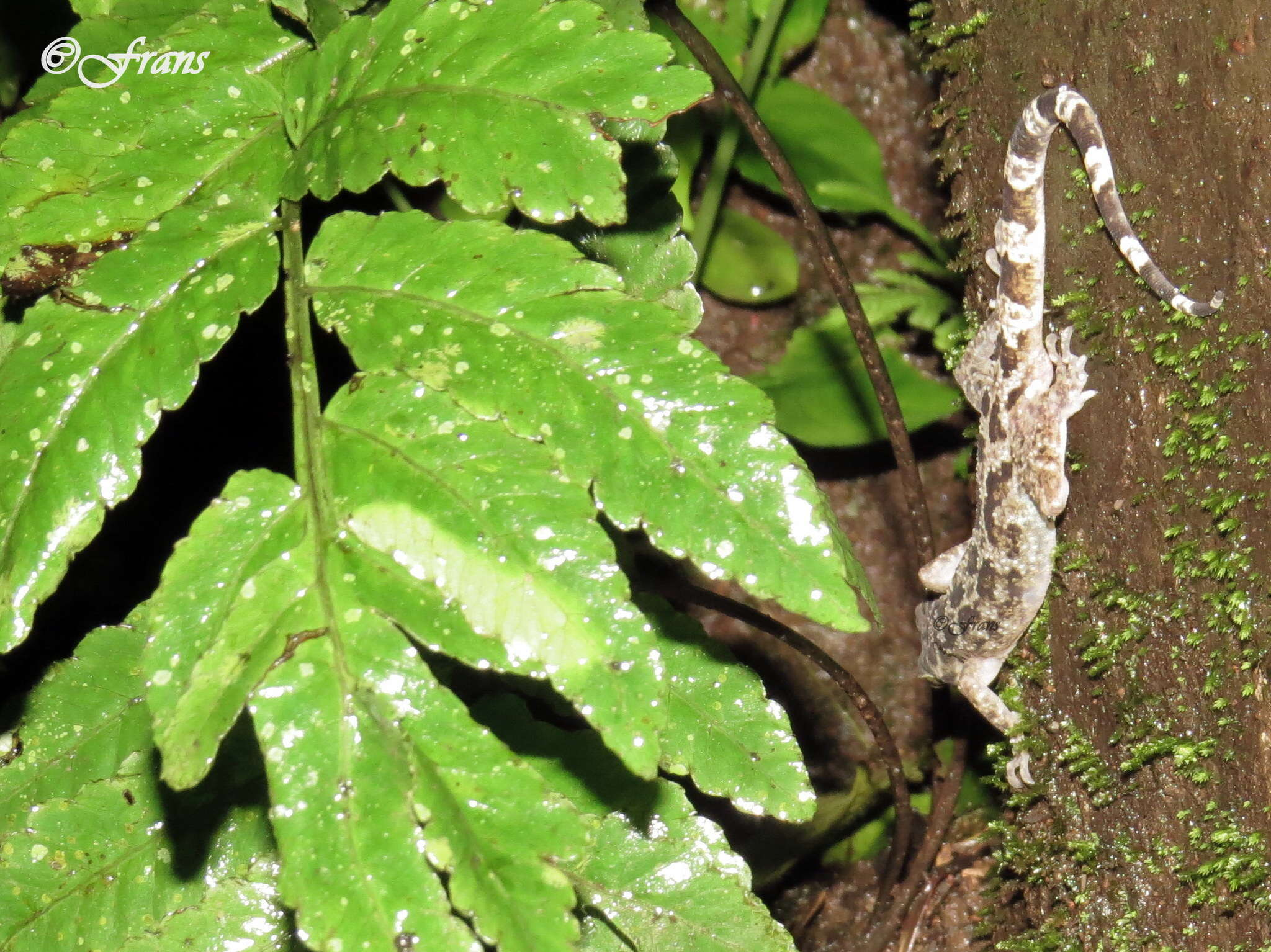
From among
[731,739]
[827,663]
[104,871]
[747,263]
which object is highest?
[747,263]

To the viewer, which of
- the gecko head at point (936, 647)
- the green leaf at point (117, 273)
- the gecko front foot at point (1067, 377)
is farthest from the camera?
the gecko head at point (936, 647)

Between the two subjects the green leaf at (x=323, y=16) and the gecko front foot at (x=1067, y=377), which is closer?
the green leaf at (x=323, y=16)

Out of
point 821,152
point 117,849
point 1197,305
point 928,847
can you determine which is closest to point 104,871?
point 117,849

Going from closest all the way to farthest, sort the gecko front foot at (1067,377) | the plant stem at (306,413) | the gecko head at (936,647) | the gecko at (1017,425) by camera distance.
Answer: the plant stem at (306,413) < the gecko at (1017,425) < the gecko front foot at (1067,377) < the gecko head at (936,647)

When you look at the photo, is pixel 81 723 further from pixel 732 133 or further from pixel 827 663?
pixel 732 133

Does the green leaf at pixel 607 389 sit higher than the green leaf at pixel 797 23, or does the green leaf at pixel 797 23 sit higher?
the green leaf at pixel 797 23

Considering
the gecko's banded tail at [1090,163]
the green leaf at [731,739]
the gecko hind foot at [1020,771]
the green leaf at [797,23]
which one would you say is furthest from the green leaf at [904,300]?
the green leaf at [731,739]

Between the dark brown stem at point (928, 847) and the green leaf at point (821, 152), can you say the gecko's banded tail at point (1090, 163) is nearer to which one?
the green leaf at point (821, 152)
